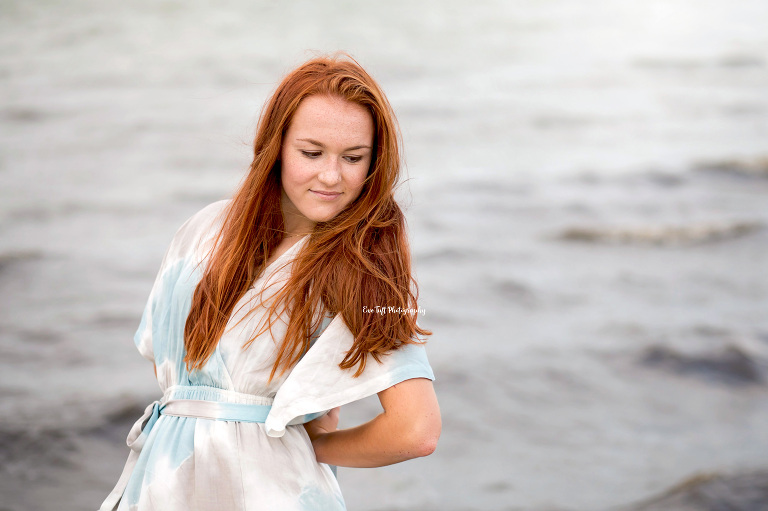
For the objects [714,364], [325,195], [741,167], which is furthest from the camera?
[741,167]

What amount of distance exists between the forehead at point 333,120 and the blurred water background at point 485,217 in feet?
1.48

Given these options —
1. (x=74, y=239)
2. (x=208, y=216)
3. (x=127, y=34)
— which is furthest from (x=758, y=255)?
(x=127, y=34)

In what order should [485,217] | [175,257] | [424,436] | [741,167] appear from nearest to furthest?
[424,436] < [175,257] < [485,217] < [741,167]

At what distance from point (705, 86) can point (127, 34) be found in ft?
29.0

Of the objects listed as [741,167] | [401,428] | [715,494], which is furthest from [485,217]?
[401,428]

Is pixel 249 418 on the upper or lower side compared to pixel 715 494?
upper

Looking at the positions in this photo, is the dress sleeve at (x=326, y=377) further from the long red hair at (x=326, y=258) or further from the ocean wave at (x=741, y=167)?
the ocean wave at (x=741, y=167)

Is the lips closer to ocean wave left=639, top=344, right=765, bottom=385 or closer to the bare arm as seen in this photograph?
the bare arm

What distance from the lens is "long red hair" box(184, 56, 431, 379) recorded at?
58.6 inches

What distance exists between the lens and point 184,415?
5.29 feet

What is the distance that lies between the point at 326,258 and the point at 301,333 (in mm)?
145

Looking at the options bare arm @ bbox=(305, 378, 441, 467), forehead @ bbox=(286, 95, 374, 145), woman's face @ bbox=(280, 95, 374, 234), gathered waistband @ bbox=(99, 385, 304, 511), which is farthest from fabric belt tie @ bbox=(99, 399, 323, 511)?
forehead @ bbox=(286, 95, 374, 145)

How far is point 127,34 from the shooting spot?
11844 millimetres

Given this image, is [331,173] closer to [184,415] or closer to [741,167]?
[184,415]
